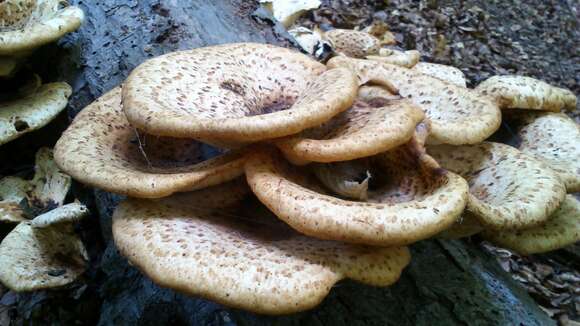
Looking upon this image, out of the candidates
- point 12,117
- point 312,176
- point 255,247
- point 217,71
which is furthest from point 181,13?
point 255,247

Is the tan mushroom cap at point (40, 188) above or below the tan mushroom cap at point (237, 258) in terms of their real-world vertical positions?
below

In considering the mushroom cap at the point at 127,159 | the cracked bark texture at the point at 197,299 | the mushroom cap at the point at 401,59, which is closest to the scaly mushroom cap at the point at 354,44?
the mushroom cap at the point at 401,59

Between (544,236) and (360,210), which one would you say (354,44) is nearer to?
(544,236)

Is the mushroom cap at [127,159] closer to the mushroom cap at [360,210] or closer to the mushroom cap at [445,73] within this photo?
the mushroom cap at [360,210]

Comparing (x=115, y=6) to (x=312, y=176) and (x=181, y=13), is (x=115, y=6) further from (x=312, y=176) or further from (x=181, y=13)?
(x=312, y=176)

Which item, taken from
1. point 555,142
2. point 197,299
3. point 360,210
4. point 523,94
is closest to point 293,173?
point 360,210
